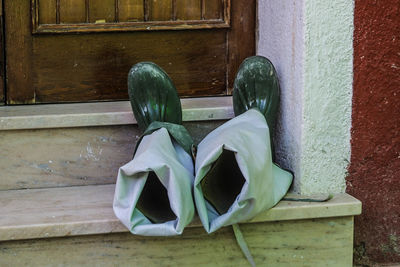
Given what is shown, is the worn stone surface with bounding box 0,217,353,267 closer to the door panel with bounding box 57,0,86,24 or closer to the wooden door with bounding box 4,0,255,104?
the wooden door with bounding box 4,0,255,104

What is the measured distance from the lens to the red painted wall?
1389 mm

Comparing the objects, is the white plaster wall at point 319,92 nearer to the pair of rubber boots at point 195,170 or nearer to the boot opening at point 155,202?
the pair of rubber boots at point 195,170

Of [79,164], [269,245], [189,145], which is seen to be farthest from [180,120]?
[269,245]

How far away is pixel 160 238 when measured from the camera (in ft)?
4.20

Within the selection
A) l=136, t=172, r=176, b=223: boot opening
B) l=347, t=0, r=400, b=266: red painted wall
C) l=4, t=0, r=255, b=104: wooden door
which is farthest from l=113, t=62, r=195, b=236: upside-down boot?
l=347, t=0, r=400, b=266: red painted wall

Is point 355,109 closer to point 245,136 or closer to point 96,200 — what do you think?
point 245,136

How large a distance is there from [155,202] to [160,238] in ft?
0.26

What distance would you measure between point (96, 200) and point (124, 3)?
635mm

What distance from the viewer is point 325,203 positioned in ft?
4.40

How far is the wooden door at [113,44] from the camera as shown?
1717 millimetres

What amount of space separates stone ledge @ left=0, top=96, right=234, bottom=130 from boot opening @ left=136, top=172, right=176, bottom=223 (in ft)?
0.96

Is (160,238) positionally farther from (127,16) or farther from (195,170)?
(127,16)

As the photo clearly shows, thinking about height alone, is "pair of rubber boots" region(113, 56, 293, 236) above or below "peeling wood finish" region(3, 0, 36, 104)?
below

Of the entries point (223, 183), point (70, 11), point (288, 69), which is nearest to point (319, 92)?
point (288, 69)
